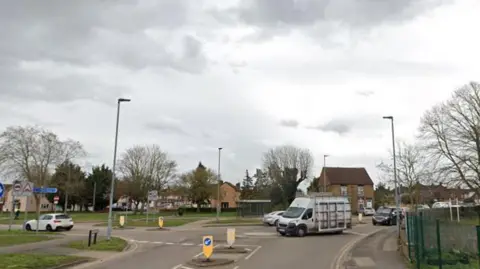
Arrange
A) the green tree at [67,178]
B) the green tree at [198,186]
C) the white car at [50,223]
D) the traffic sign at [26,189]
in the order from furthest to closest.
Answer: the green tree at [198,186], the green tree at [67,178], the white car at [50,223], the traffic sign at [26,189]

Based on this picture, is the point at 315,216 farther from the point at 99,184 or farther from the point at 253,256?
the point at 99,184

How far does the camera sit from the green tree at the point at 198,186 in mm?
84938

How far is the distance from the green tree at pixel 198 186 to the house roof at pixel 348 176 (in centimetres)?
2415

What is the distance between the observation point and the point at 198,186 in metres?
85.2

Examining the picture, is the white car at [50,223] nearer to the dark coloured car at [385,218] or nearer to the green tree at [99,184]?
the dark coloured car at [385,218]

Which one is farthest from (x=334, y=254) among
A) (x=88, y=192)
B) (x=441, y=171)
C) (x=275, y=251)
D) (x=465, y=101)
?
(x=88, y=192)

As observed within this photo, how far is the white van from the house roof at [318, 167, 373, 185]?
6182cm

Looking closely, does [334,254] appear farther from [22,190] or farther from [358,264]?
[22,190]

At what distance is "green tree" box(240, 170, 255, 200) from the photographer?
89650 mm

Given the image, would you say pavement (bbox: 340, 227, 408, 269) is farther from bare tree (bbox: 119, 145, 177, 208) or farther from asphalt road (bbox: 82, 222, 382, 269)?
bare tree (bbox: 119, 145, 177, 208)

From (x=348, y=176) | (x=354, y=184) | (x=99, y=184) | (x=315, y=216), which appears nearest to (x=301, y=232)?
(x=315, y=216)

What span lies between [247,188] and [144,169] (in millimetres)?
34989

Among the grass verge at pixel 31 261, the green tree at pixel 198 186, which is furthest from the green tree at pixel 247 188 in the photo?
the grass verge at pixel 31 261

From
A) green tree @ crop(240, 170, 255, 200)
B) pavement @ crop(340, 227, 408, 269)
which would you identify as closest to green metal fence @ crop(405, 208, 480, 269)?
pavement @ crop(340, 227, 408, 269)
